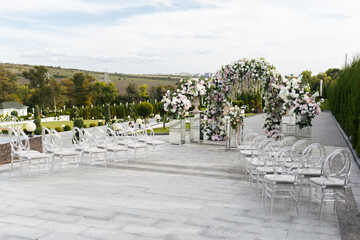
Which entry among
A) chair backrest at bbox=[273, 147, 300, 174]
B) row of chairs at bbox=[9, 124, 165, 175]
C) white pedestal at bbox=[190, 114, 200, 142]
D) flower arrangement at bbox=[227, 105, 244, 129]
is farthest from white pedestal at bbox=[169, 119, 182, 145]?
chair backrest at bbox=[273, 147, 300, 174]

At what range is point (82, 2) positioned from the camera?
38.5 feet

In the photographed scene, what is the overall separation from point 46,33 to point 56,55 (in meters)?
21.1

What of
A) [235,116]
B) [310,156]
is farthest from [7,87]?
[310,156]

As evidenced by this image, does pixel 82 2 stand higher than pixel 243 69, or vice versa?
pixel 82 2

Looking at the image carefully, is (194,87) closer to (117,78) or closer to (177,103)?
(177,103)

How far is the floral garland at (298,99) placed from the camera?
392 inches

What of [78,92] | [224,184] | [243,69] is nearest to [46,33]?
[243,69]

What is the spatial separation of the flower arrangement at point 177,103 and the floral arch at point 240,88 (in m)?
0.88

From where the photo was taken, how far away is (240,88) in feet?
38.1

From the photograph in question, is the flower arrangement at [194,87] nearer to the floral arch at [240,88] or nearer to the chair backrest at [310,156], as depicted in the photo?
the floral arch at [240,88]

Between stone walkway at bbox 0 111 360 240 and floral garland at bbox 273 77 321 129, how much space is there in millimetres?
3568

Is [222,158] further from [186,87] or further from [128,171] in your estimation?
[186,87]

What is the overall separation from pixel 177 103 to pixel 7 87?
4825 cm

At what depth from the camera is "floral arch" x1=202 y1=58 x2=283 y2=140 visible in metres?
10.9
